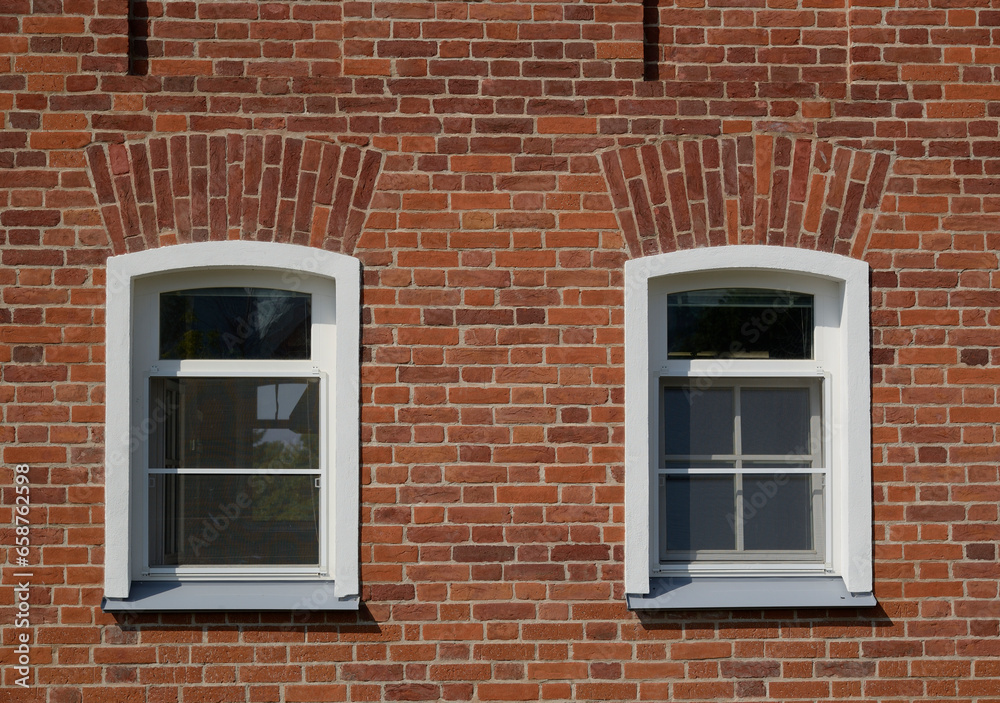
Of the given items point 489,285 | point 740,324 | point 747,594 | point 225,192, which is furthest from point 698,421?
point 225,192

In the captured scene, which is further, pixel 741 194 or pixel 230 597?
pixel 741 194

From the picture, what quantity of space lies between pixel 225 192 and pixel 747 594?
2.96 metres

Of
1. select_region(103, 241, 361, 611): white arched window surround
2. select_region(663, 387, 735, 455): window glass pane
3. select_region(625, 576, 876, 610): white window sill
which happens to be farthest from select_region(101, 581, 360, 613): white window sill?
select_region(663, 387, 735, 455): window glass pane

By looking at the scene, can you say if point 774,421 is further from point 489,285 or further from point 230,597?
point 230,597

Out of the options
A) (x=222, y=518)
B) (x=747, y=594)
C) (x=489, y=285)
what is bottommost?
(x=747, y=594)

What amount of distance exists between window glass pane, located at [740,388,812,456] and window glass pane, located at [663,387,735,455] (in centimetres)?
8

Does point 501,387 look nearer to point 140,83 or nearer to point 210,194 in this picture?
point 210,194

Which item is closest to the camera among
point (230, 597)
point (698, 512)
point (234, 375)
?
point (230, 597)

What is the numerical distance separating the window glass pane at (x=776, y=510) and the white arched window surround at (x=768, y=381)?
98mm

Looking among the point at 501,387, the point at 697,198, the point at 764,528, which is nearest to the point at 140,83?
the point at 501,387

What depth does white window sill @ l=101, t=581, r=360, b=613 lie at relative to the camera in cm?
397

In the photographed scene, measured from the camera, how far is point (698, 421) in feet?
14.0

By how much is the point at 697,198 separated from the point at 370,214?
1489 millimetres

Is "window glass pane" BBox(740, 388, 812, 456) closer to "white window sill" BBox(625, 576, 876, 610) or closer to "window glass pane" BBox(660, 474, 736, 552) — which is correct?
"window glass pane" BBox(660, 474, 736, 552)
